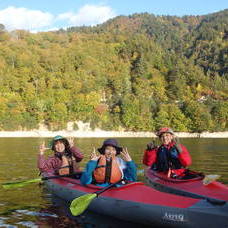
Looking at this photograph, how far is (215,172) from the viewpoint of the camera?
806 inches

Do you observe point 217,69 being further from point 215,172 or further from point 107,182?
point 107,182

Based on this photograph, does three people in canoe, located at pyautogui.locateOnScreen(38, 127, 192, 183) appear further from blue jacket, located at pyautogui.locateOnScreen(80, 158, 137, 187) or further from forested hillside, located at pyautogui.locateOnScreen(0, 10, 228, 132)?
forested hillside, located at pyautogui.locateOnScreen(0, 10, 228, 132)

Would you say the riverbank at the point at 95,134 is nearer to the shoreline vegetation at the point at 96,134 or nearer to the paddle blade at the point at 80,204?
the shoreline vegetation at the point at 96,134

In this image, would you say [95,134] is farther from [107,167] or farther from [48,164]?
[107,167]

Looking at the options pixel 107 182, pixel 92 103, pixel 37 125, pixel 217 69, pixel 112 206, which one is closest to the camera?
pixel 112 206

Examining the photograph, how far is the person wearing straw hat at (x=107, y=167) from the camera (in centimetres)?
1042

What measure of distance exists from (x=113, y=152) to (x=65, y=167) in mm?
3817

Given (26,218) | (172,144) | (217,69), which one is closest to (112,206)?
(26,218)

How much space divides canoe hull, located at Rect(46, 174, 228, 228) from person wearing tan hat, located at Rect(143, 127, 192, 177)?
270 cm

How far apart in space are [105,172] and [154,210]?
2087mm

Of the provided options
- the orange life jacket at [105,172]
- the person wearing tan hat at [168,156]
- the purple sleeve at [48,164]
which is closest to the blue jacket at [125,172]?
the orange life jacket at [105,172]

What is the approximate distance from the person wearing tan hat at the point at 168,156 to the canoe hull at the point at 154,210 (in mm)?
2704

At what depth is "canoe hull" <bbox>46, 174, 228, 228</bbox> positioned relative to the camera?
8.26 meters

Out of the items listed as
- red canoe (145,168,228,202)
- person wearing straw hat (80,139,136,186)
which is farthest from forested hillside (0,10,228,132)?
person wearing straw hat (80,139,136,186)
